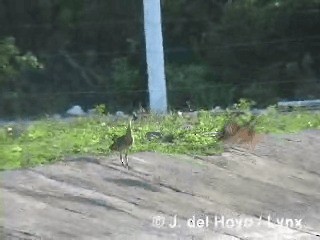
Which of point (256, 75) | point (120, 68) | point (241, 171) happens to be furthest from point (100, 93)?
point (241, 171)

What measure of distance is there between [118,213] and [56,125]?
263 cm

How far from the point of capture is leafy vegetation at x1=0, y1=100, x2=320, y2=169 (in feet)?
20.8

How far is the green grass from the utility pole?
1.72 feet

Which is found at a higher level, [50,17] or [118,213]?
[50,17]

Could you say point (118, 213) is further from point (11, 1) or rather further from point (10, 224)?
point (11, 1)

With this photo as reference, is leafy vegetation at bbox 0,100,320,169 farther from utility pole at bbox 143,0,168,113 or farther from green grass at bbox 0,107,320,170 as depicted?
utility pole at bbox 143,0,168,113

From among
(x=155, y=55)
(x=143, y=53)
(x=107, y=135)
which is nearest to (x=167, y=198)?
(x=107, y=135)

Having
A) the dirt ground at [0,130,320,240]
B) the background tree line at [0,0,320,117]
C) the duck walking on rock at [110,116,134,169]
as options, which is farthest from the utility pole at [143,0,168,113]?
the duck walking on rock at [110,116,134,169]

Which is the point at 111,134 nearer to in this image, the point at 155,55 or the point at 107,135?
the point at 107,135

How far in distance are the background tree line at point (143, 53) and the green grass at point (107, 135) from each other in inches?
30.4

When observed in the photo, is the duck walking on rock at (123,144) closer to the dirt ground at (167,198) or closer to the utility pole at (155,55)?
the dirt ground at (167,198)

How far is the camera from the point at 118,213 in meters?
5.17

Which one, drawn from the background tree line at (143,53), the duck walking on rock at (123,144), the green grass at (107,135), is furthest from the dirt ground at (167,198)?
the background tree line at (143,53)

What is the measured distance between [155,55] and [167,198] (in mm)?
3224
